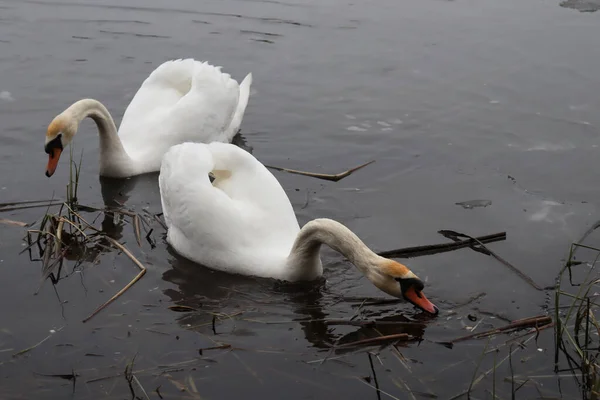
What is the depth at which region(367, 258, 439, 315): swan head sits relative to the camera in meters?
7.05

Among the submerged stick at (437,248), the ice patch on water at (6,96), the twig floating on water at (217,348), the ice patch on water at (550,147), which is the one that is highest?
the ice patch on water at (550,147)

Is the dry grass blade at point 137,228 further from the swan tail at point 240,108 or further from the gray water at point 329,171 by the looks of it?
the swan tail at point 240,108

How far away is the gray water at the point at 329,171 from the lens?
671 centimetres

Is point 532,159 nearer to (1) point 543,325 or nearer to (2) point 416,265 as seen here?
(2) point 416,265

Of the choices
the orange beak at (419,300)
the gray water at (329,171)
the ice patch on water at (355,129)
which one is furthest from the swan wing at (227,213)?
the ice patch on water at (355,129)

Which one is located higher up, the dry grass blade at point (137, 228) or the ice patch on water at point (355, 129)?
the ice patch on water at point (355, 129)

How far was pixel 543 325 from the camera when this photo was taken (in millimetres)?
7023

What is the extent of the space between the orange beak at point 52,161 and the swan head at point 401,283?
12.9ft

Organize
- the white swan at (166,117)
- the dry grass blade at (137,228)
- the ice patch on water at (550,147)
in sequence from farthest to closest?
1. the ice patch on water at (550,147)
2. the white swan at (166,117)
3. the dry grass blade at (137,228)

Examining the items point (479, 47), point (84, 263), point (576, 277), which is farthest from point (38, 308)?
point (479, 47)

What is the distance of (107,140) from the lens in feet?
33.5

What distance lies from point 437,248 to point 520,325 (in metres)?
1.61

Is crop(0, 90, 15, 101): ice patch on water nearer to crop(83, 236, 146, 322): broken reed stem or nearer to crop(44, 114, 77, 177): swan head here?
crop(44, 114, 77, 177): swan head

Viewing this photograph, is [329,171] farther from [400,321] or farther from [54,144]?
[400,321]
